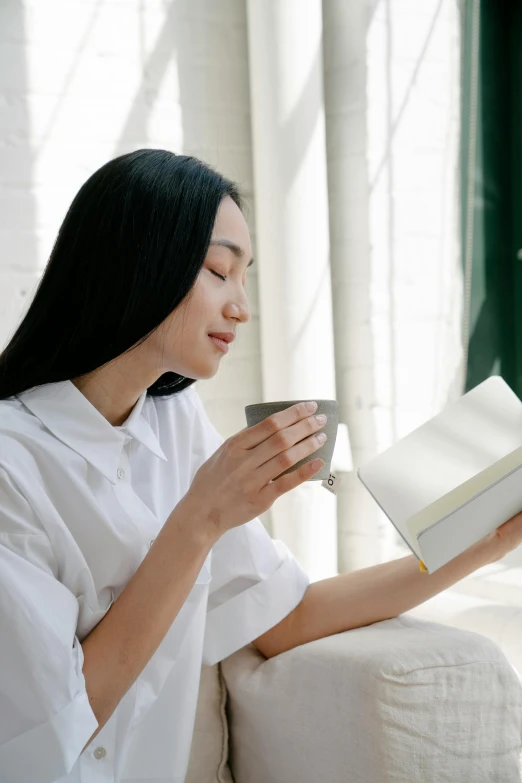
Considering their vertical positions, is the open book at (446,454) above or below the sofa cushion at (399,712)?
above

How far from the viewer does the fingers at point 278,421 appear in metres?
0.89

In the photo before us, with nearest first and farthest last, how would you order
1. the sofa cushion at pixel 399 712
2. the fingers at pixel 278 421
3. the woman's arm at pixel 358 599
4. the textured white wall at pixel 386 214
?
the fingers at pixel 278 421
the sofa cushion at pixel 399 712
the woman's arm at pixel 358 599
the textured white wall at pixel 386 214

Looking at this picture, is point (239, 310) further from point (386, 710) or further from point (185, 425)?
point (386, 710)

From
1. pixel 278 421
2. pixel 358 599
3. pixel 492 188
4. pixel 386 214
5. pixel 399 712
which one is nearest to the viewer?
pixel 278 421

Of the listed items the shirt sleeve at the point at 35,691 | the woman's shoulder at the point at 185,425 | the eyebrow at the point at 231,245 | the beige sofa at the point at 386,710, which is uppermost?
the eyebrow at the point at 231,245

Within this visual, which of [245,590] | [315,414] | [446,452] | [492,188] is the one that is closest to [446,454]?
[446,452]

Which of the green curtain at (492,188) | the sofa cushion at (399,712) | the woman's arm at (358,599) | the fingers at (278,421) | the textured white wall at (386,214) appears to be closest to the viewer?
the fingers at (278,421)

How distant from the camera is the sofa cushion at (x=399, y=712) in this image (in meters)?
1.04

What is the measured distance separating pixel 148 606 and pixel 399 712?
0.34 meters

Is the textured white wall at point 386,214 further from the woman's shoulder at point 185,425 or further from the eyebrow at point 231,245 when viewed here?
the eyebrow at point 231,245

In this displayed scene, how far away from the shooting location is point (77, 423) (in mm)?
1117

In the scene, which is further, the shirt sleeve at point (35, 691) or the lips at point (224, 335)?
the lips at point (224, 335)

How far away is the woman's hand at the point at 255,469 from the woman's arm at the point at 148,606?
0.03 metres

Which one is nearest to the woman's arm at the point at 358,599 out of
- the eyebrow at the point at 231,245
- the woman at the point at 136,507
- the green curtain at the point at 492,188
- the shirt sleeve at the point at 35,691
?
the woman at the point at 136,507
